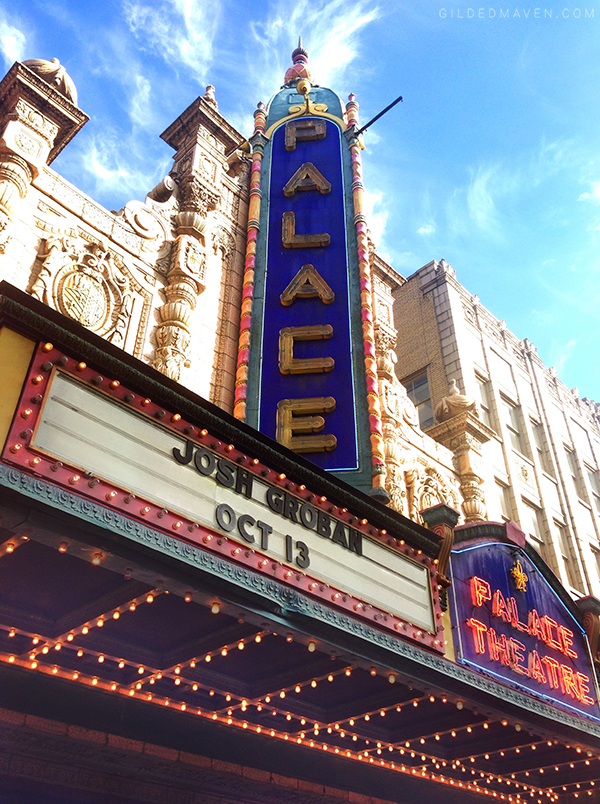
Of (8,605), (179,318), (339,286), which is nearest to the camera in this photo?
(8,605)

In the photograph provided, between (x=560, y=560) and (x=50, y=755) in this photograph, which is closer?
(x=50, y=755)

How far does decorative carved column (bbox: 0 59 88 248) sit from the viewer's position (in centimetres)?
1195

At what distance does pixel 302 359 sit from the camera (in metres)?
13.7

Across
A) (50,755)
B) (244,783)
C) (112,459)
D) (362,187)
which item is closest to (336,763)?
(244,783)

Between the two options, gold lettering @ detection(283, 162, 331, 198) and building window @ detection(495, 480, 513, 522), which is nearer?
gold lettering @ detection(283, 162, 331, 198)

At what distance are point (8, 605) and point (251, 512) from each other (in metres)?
2.91

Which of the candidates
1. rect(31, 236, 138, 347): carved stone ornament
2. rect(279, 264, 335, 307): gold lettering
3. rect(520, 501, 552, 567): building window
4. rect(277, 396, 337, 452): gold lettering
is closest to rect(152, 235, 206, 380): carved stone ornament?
rect(31, 236, 138, 347): carved stone ornament

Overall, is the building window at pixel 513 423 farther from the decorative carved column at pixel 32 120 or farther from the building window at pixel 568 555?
the decorative carved column at pixel 32 120

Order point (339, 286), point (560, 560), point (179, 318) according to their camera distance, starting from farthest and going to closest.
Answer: point (560, 560) → point (339, 286) → point (179, 318)

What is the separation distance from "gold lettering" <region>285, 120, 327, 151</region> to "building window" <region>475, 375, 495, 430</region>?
511 inches

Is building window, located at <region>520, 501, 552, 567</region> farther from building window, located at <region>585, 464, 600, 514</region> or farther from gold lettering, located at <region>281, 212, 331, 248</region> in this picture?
gold lettering, located at <region>281, 212, 331, 248</region>

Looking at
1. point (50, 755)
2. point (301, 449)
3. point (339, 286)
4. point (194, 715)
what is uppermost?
point (339, 286)

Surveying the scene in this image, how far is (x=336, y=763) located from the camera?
37.2ft

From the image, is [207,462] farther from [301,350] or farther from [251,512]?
[301,350]
